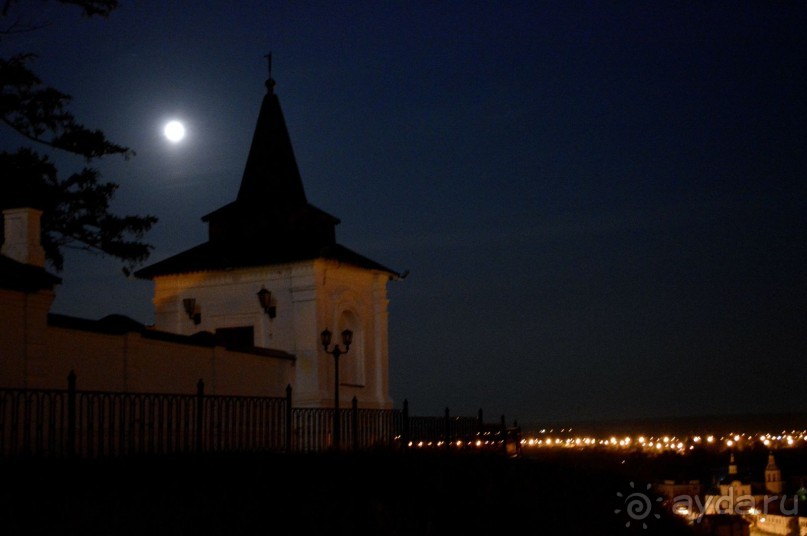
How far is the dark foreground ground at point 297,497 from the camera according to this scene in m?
8.41

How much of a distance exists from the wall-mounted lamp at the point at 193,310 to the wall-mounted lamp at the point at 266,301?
205 cm

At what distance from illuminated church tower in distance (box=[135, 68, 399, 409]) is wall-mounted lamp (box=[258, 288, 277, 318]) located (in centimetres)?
3

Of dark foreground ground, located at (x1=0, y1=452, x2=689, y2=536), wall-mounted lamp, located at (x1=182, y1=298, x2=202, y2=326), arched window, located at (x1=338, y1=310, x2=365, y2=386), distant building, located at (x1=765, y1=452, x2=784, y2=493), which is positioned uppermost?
wall-mounted lamp, located at (x1=182, y1=298, x2=202, y2=326)

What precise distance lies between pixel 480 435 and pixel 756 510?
8963mm

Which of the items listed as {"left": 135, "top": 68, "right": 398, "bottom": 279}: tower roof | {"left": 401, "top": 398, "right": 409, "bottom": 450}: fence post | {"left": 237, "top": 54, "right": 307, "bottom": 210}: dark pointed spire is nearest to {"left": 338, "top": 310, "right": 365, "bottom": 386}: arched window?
{"left": 135, "top": 68, "right": 398, "bottom": 279}: tower roof

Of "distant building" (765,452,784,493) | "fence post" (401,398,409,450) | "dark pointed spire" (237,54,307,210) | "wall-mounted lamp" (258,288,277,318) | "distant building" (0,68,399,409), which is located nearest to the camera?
"distant building" (0,68,399,409)

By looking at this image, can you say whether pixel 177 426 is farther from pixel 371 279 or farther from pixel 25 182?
pixel 371 279

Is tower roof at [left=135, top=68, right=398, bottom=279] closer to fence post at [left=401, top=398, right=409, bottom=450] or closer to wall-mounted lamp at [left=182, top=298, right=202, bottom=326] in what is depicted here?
wall-mounted lamp at [left=182, top=298, right=202, bottom=326]

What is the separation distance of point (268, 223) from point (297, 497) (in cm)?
1909

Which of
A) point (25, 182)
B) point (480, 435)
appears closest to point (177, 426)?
point (480, 435)

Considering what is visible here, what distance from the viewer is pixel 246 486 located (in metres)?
10.3

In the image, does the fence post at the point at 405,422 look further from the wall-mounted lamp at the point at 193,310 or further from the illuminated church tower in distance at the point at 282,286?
the wall-mounted lamp at the point at 193,310

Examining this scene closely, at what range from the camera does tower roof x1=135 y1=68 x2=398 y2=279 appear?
2708 centimetres

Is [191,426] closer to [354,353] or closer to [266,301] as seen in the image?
[266,301]
